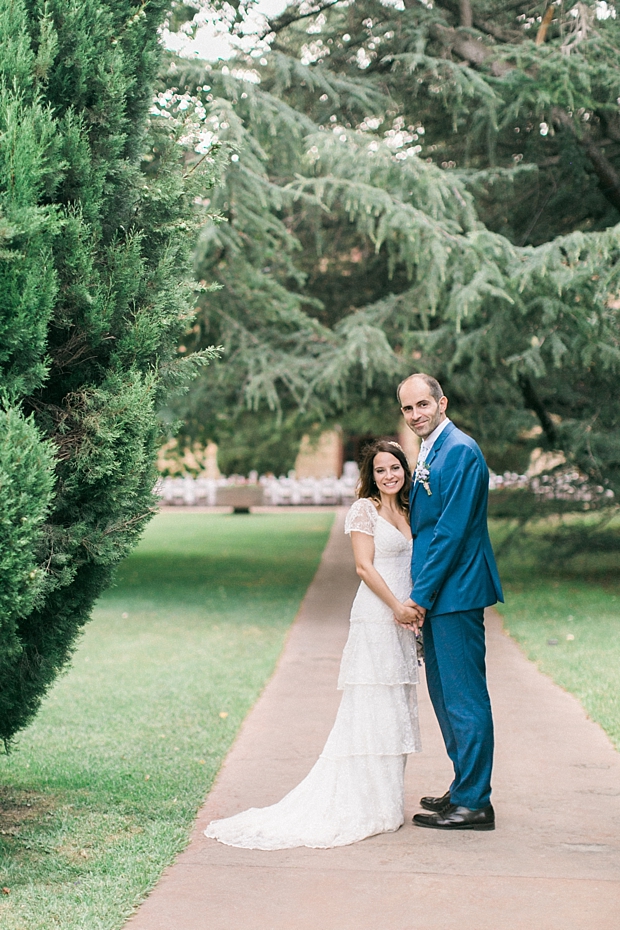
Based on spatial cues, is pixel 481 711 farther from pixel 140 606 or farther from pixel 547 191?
pixel 547 191

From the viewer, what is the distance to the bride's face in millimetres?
5000

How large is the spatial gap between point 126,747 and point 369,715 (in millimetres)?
2367

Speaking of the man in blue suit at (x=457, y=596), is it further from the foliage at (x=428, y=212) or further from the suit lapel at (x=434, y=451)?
the foliage at (x=428, y=212)

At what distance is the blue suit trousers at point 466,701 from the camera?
474 centimetres

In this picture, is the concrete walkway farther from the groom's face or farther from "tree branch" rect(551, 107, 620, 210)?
"tree branch" rect(551, 107, 620, 210)

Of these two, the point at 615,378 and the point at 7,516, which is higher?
the point at 7,516

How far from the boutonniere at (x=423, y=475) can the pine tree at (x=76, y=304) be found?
1312mm

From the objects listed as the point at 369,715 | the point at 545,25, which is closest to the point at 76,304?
the point at 369,715

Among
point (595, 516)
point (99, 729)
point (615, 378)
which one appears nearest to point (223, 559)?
point (595, 516)

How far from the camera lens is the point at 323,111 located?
41.3 ft

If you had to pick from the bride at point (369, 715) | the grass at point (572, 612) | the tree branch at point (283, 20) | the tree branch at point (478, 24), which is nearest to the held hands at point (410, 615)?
the bride at point (369, 715)

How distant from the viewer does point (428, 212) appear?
11336 mm

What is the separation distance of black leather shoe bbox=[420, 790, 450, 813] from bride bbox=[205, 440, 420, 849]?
0.91 feet

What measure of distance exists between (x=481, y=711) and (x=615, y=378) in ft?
31.0
